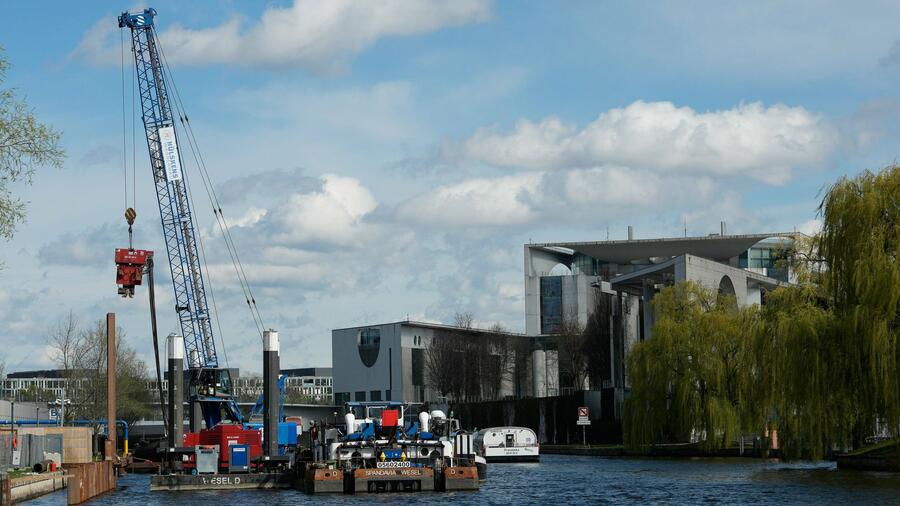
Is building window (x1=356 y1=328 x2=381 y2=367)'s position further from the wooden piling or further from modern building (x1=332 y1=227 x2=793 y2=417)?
the wooden piling

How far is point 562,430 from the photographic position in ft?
422

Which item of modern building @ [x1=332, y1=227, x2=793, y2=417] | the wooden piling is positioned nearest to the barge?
the wooden piling

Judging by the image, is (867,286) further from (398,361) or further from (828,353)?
(398,361)

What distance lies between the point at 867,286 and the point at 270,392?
26.0 metres

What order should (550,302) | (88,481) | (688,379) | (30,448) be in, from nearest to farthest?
(88,481) < (30,448) < (688,379) < (550,302)

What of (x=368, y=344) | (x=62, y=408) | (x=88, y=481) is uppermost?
(x=368, y=344)

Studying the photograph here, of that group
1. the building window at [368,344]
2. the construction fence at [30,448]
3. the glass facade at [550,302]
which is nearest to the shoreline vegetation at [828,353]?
the construction fence at [30,448]

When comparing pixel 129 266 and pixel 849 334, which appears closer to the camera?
pixel 849 334

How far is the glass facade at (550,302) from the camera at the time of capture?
187 metres

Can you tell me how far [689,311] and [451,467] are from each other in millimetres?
39532

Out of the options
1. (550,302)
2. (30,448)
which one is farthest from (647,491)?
(550,302)

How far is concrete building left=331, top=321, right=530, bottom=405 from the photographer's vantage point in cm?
18138

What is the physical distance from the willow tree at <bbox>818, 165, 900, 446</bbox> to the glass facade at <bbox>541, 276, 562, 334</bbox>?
13481 cm

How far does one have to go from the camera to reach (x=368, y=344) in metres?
192
